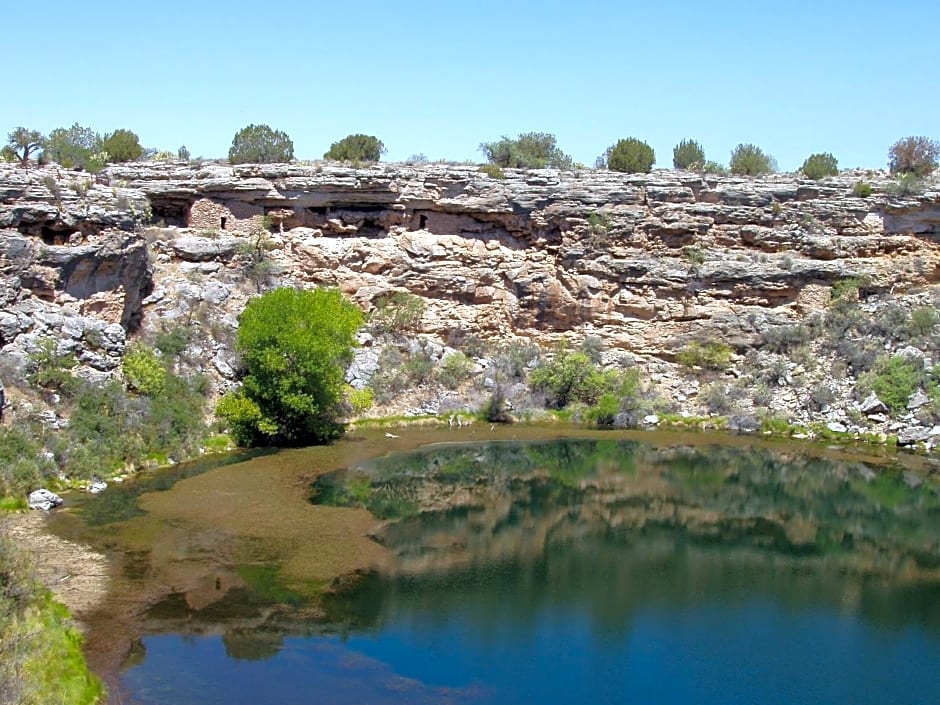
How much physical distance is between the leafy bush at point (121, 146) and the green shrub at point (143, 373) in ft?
50.1

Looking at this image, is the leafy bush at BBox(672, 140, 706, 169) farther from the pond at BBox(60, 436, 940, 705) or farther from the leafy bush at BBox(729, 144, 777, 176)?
the pond at BBox(60, 436, 940, 705)

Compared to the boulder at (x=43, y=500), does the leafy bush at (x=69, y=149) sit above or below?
above

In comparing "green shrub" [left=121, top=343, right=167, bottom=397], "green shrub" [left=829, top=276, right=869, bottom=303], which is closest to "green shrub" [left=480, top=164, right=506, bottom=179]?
"green shrub" [left=829, top=276, right=869, bottom=303]

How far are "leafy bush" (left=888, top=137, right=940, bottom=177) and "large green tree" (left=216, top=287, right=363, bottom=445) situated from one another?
30.3 meters

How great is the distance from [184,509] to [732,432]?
21749 mm

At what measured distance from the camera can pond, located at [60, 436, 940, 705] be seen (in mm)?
16656

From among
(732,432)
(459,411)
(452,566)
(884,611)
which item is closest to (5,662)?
(452,566)

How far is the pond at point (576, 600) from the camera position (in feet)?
54.6

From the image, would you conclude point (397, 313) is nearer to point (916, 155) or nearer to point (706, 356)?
point (706, 356)

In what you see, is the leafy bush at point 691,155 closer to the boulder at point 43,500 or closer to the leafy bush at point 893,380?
the leafy bush at point 893,380

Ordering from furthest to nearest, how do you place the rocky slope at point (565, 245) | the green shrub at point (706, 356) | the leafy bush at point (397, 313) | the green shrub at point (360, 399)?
the rocky slope at point (565, 245) → the green shrub at point (706, 356) → the leafy bush at point (397, 313) → the green shrub at point (360, 399)

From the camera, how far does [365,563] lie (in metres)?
22.2

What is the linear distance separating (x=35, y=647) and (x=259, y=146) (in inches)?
1302

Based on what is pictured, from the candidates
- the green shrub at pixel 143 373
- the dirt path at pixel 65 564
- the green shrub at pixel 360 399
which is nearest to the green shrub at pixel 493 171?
the green shrub at pixel 360 399
